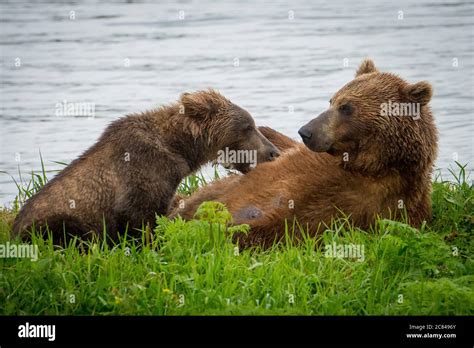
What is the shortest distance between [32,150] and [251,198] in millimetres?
5259

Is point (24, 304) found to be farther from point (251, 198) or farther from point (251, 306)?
point (251, 198)

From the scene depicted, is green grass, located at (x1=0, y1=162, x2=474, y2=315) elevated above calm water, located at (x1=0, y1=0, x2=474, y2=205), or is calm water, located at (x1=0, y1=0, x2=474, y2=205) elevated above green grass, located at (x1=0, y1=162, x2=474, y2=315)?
calm water, located at (x1=0, y1=0, x2=474, y2=205)

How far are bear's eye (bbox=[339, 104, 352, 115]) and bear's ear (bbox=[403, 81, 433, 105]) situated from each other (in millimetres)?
442

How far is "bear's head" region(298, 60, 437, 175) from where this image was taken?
300 inches

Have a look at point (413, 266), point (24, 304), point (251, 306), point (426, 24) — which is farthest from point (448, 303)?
point (426, 24)

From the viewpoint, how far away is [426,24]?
68.6 feet

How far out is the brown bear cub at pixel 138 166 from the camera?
7980mm

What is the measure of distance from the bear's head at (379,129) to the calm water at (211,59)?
4.18m
